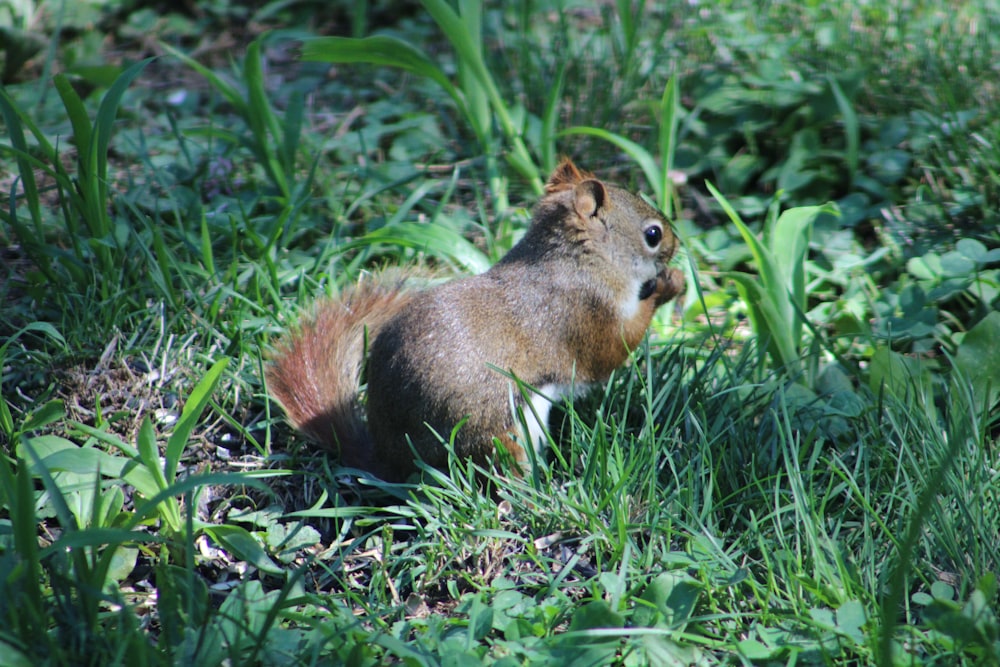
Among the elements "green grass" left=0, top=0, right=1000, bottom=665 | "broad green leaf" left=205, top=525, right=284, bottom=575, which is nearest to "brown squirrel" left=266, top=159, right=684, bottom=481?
"green grass" left=0, top=0, right=1000, bottom=665

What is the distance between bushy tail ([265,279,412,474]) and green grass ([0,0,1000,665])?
0.25 feet

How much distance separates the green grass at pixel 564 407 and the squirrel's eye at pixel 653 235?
0.18 meters

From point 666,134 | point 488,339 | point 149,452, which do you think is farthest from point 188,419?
point 666,134

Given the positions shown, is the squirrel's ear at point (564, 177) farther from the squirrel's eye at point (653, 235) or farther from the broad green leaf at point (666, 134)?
the broad green leaf at point (666, 134)

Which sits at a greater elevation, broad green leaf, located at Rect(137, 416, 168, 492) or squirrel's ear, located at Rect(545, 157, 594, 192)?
squirrel's ear, located at Rect(545, 157, 594, 192)

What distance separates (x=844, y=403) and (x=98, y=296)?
2.14 m

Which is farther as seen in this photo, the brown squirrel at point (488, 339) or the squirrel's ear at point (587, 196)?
the squirrel's ear at point (587, 196)

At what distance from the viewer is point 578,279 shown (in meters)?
2.46

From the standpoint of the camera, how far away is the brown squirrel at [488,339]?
2.23 m

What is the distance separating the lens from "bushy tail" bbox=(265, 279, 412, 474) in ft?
7.82

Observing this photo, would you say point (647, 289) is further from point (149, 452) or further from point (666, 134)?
point (149, 452)

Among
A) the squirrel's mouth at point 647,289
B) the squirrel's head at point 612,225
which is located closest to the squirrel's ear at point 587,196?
the squirrel's head at point 612,225

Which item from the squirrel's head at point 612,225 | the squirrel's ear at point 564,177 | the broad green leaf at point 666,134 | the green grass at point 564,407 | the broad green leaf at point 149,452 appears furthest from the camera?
the broad green leaf at point 666,134

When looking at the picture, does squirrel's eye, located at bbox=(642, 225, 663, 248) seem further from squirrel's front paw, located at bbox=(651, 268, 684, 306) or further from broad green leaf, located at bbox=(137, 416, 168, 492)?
broad green leaf, located at bbox=(137, 416, 168, 492)
